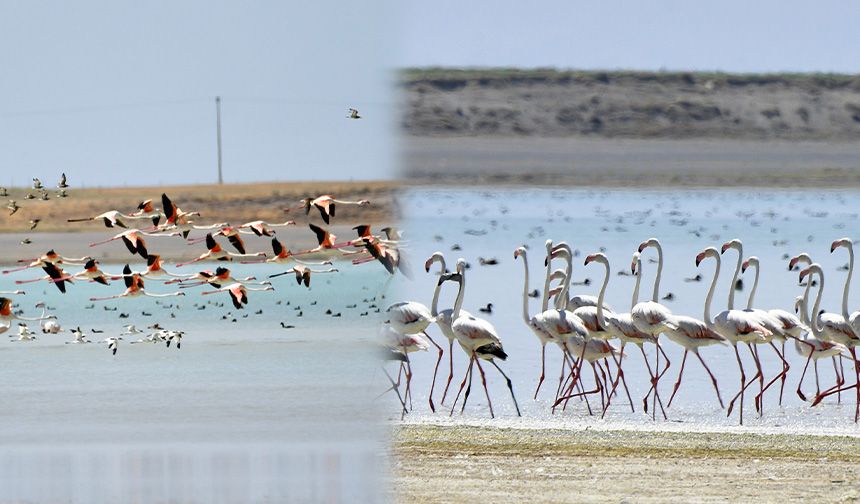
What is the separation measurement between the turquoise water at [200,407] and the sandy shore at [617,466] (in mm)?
588

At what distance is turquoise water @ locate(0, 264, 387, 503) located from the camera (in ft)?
16.8

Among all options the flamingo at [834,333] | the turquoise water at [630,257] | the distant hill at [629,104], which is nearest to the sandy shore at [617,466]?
the turquoise water at [630,257]

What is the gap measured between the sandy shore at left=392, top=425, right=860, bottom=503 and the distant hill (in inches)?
1024

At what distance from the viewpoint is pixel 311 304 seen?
18.5 meters

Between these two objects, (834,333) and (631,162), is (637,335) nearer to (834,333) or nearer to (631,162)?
(834,333)

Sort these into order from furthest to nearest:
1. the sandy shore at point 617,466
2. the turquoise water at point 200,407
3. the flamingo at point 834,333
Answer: the flamingo at point 834,333 → the sandy shore at point 617,466 → the turquoise water at point 200,407

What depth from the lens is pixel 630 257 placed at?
64.1 feet

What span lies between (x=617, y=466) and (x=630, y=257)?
40.1 feet

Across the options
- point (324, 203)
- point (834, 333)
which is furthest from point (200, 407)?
point (324, 203)

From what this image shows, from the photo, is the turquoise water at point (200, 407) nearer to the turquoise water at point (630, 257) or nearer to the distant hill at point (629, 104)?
the turquoise water at point (630, 257)

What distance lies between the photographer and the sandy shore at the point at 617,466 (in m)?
6.57

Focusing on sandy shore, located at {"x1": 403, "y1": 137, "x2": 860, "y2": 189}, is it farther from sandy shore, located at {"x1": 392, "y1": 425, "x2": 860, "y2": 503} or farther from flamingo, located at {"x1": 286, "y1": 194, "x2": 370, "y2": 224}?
flamingo, located at {"x1": 286, "y1": 194, "x2": 370, "y2": 224}

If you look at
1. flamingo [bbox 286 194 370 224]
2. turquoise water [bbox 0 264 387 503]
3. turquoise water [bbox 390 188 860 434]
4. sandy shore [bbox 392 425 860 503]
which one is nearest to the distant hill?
turquoise water [bbox 390 188 860 434]

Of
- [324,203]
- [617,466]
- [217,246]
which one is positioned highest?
[324,203]
